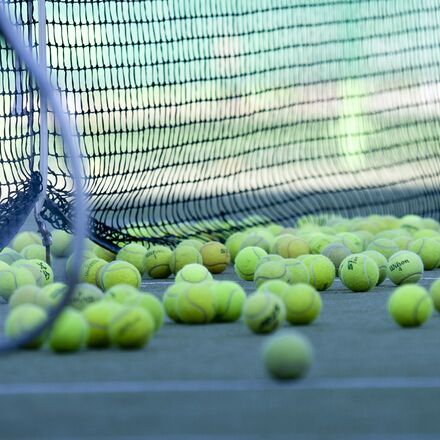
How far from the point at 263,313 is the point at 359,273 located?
5.65ft

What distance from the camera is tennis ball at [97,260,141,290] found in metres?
6.41

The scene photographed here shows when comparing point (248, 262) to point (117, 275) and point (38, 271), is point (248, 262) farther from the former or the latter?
point (38, 271)

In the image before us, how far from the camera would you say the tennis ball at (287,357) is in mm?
3936

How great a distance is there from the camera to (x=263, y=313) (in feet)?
16.1

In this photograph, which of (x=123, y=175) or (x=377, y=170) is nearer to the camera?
(x=123, y=175)

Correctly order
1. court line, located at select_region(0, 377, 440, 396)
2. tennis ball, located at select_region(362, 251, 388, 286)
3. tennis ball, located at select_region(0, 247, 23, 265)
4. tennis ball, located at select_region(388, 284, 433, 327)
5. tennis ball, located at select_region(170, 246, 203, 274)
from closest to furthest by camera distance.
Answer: court line, located at select_region(0, 377, 440, 396) < tennis ball, located at select_region(388, 284, 433, 327) < tennis ball, located at select_region(362, 251, 388, 286) < tennis ball, located at select_region(170, 246, 203, 274) < tennis ball, located at select_region(0, 247, 23, 265)

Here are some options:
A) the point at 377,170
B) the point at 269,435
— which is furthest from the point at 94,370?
the point at 377,170

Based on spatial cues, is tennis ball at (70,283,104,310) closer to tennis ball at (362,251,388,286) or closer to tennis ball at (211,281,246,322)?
tennis ball at (211,281,246,322)

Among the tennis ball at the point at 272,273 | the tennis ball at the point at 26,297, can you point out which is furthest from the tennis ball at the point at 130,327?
the tennis ball at the point at 272,273

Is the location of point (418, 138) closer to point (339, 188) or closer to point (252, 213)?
point (339, 188)

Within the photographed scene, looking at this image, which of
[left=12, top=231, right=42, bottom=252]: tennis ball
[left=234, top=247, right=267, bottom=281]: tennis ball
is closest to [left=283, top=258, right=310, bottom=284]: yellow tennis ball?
[left=234, top=247, right=267, bottom=281]: tennis ball

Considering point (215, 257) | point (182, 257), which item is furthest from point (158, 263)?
point (215, 257)

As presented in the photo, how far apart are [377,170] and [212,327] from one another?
20.3 ft

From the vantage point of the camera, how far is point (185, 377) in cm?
412
